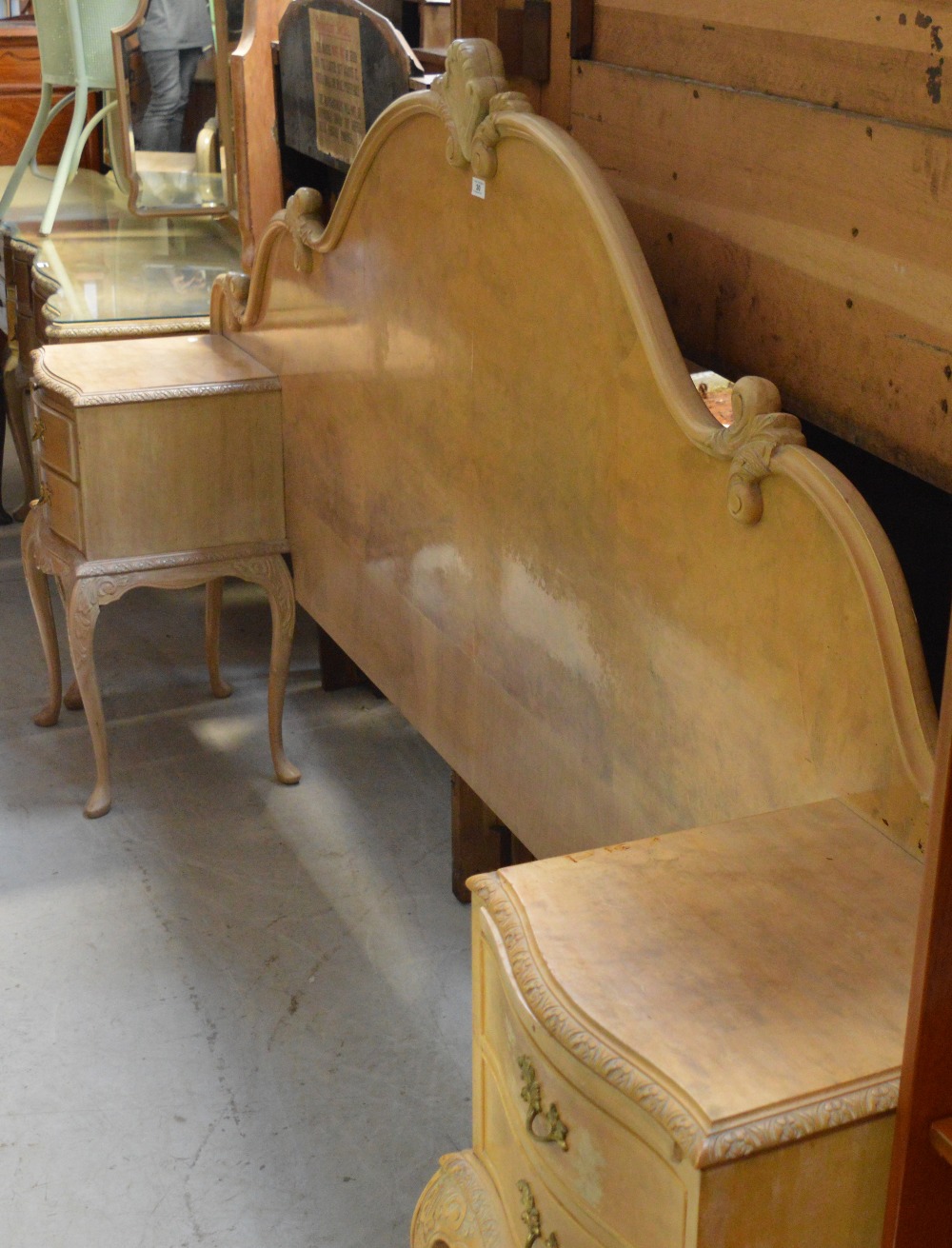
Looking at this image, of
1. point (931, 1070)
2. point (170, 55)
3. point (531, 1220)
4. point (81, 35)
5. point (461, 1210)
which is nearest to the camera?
point (931, 1070)

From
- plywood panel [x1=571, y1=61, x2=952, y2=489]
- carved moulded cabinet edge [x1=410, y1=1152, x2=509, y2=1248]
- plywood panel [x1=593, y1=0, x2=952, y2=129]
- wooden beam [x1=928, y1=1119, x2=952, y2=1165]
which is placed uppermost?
plywood panel [x1=593, y1=0, x2=952, y2=129]

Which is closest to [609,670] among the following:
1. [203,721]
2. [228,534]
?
[228,534]

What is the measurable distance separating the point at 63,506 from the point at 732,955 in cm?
203

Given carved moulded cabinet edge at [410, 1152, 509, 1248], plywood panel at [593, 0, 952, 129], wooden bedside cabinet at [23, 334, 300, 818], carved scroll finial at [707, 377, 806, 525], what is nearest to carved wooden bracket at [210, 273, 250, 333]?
wooden bedside cabinet at [23, 334, 300, 818]

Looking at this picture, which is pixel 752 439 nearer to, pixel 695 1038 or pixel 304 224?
pixel 695 1038

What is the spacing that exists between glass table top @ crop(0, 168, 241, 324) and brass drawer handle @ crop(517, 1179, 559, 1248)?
250 cm

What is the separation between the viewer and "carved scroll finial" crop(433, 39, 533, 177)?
71.2 inches

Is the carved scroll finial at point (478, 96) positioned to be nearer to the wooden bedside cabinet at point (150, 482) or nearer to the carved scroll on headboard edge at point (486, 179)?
the carved scroll on headboard edge at point (486, 179)

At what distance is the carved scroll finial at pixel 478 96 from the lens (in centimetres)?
181

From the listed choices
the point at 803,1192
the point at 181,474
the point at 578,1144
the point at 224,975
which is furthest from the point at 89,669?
the point at 803,1192

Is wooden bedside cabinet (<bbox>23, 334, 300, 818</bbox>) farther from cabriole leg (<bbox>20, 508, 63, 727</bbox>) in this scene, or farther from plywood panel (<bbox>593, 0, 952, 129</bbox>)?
plywood panel (<bbox>593, 0, 952, 129</bbox>)

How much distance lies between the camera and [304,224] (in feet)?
8.39

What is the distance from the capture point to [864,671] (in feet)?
4.19

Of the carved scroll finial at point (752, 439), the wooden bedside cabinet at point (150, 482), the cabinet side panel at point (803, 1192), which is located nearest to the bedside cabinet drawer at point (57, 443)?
the wooden bedside cabinet at point (150, 482)
